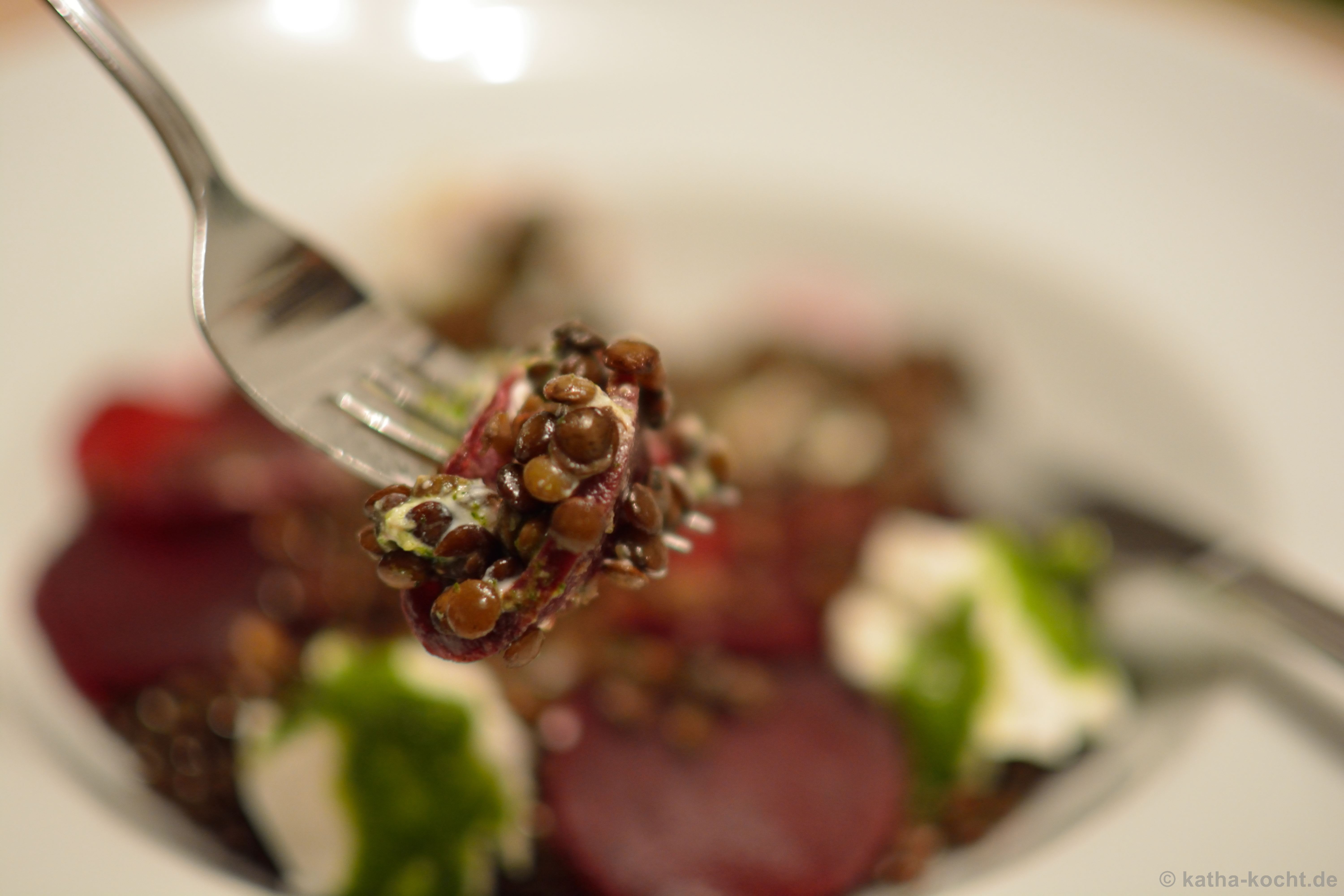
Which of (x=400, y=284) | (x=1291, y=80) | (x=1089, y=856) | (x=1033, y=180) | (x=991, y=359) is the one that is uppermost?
(x=1291, y=80)

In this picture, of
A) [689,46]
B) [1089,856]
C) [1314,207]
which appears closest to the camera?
[1089,856]

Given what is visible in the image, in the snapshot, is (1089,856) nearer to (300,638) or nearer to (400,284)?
(300,638)

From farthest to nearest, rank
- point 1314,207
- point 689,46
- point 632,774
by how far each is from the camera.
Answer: point 689,46
point 1314,207
point 632,774

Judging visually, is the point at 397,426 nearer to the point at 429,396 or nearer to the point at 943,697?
the point at 429,396

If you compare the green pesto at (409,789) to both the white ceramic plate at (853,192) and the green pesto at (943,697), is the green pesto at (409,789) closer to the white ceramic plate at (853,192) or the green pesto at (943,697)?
the white ceramic plate at (853,192)

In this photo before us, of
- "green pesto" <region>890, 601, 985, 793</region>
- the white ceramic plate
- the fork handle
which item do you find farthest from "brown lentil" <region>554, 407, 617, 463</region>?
the white ceramic plate

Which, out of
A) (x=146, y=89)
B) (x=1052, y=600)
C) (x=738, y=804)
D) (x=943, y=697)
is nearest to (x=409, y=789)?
(x=738, y=804)

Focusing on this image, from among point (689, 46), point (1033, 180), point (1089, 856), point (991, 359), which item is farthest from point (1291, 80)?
point (1089, 856)
